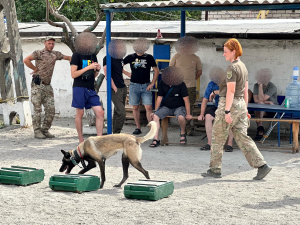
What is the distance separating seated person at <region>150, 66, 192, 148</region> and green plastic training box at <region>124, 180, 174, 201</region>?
3252 mm

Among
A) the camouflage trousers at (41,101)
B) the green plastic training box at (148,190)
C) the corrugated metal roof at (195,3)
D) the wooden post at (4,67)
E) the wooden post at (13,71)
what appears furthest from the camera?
the wooden post at (4,67)

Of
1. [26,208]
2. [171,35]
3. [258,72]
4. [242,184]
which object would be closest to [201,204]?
[242,184]

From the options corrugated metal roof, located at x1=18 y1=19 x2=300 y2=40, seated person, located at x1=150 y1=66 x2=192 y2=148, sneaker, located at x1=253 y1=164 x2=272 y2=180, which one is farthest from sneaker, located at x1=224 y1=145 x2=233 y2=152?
corrugated metal roof, located at x1=18 y1=19 x2=300 y2=40

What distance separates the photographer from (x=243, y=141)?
21.6ft

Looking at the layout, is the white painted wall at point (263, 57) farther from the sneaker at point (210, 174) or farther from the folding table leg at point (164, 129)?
the sneaker at point (210, 174)

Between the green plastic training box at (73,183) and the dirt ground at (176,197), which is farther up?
the green plastic training box at (73,183)

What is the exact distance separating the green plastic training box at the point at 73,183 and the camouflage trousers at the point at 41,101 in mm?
4062

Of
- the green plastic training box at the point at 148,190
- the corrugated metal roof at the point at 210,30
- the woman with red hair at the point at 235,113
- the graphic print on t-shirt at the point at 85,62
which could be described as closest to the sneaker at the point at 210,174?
the woman with red hair at the point at 235,113

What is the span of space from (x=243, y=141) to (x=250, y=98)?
3.14 m

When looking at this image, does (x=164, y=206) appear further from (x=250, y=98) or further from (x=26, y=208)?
(x=250, y=98)

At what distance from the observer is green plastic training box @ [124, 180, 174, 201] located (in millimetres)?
5531

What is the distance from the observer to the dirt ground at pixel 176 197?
4.98 m

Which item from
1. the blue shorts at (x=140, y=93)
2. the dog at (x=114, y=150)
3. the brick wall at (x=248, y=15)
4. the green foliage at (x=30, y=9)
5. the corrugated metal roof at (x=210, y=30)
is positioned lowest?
the dog at (x=114, y=150)

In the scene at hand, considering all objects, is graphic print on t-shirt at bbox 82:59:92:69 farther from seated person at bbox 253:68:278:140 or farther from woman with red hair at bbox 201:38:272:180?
seated person at bbox 253:68:278:140
